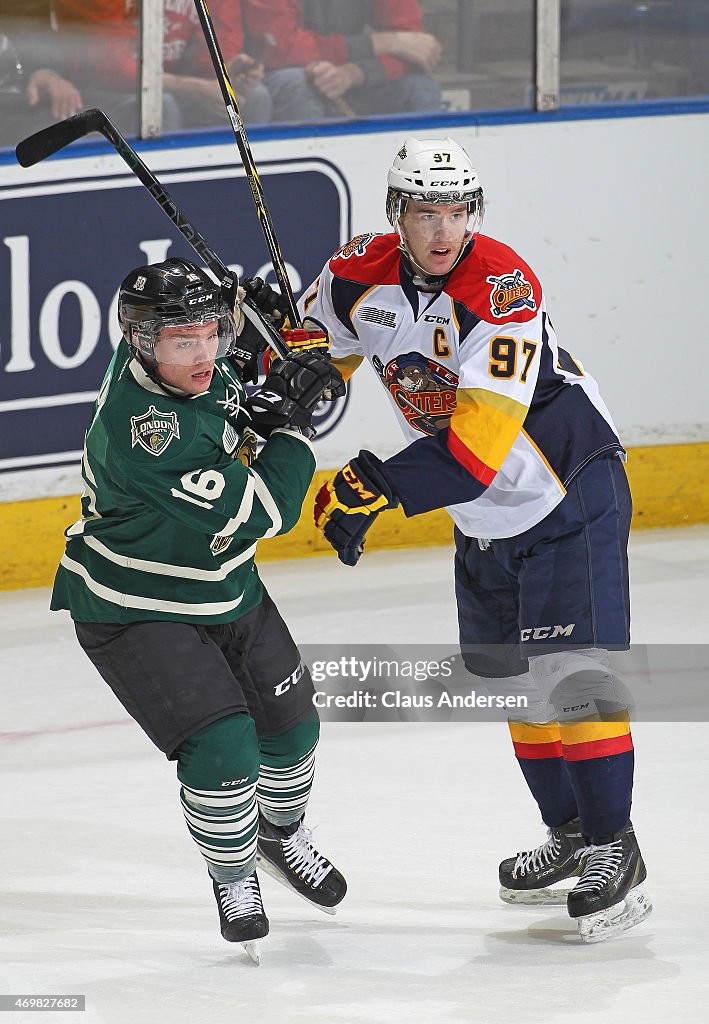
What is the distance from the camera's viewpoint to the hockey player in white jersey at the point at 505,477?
2.46 meters

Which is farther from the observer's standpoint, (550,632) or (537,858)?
(537,858)

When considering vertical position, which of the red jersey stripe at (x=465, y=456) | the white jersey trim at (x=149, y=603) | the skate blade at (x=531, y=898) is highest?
the red jersey stripe at (x=465, y=456)

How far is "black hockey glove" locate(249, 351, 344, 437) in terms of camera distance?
2.41 meters

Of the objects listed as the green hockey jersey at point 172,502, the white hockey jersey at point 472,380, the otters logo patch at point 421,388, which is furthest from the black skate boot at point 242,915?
the otters logo patch at point 421,388

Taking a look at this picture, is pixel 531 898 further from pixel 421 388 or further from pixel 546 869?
pixel 421 388

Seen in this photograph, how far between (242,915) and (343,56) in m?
3.15

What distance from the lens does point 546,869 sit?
9.26 feet

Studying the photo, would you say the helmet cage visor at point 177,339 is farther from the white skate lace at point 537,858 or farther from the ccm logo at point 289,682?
the white skate lace at point 537,858

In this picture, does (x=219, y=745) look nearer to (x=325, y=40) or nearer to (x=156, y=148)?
(x=156, y=148)

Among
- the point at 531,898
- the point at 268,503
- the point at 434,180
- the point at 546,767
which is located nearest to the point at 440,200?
the point at 434,180

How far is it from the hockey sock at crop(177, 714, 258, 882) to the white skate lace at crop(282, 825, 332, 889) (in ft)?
0.80

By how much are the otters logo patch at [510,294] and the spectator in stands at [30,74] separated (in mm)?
2422

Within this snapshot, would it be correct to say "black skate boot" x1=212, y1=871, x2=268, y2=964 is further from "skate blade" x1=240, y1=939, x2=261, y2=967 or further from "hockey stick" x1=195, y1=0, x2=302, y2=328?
"hockey stick" x1=195, y1=0, x2=302, y2=328

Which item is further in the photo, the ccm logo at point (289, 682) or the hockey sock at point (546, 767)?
the hockey sock at point (546, 767)
